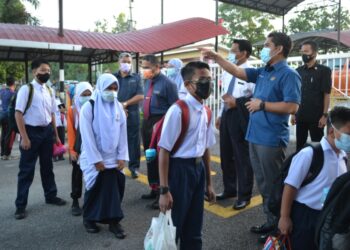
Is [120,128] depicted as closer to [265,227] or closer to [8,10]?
[265,227]

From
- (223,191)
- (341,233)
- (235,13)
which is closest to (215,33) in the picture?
(223,191)

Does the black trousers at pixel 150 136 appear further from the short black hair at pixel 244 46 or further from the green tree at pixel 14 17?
the green tree at pixel 14 17

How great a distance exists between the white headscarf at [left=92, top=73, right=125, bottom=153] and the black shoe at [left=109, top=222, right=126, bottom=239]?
82 cm

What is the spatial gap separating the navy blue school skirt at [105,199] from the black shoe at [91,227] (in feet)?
0.26

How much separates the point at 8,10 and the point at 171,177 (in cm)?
2379

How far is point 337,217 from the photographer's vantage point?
1.77 m

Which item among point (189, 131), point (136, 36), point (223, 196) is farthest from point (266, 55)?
point (136, 36)

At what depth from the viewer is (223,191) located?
4.99 m

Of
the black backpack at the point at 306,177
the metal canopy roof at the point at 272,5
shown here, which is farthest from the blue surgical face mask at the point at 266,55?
the metal canopy roof at the point at 272,5

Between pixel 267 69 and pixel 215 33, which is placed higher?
pixel 215 33

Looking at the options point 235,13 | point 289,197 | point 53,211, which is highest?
point 235,13

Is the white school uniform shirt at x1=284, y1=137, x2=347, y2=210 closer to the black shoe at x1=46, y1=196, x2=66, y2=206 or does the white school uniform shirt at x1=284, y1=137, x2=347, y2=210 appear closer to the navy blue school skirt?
the navy blue school skirt

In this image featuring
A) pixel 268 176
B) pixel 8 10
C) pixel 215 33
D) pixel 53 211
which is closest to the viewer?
pixel 268 176

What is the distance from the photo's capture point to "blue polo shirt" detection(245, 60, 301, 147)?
326 cm
